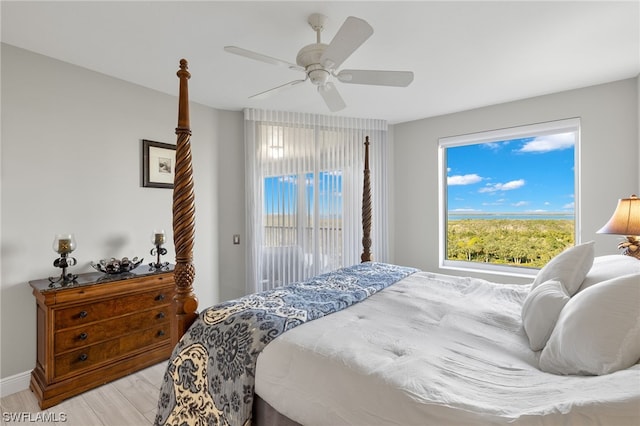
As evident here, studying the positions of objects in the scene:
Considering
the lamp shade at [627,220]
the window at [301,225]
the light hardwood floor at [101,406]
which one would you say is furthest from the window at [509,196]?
the light hardwood floor at [101,406]

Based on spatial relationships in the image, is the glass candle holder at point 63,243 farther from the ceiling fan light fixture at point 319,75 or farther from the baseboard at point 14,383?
the ceiling fan light fixture at point 319,75

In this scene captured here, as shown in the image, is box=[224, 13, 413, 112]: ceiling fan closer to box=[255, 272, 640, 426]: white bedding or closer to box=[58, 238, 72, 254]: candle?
box=[255, 272, 640, 426]: white bedding

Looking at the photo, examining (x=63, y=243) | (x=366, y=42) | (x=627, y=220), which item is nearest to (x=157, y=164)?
(x=63, y=243)

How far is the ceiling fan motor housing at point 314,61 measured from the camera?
1.89m

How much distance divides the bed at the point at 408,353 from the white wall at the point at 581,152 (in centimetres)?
197

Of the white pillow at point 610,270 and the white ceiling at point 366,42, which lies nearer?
the white pillow at point 610,270

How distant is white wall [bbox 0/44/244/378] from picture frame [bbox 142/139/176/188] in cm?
6

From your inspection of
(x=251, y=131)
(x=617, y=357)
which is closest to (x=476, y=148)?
(x=251, y=131)

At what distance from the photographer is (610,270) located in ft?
4.69

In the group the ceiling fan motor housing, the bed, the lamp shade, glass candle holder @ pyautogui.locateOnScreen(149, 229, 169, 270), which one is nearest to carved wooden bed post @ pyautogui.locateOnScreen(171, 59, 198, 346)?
the bed

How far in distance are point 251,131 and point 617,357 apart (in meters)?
3.62

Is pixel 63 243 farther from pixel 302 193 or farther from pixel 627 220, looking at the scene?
pixel 627 220

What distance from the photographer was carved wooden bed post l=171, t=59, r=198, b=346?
160cm

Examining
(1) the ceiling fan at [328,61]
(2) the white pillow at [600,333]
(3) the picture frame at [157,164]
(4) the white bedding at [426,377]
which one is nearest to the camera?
(4) the white bedding at [426,377]
